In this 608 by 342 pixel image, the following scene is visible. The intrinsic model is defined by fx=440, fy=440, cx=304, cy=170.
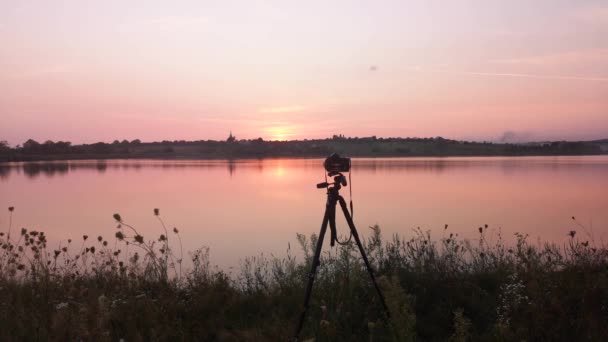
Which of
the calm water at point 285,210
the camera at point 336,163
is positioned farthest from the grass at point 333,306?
the calm water at point 285,210

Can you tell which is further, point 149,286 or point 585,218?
point 585,218

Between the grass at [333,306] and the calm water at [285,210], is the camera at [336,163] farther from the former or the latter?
the calm water at [285,210]

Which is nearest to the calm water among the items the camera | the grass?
the grass

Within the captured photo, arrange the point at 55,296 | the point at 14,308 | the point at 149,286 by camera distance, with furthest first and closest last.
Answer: the point at 149,286 < the point at 55,296 < the point at 14,308

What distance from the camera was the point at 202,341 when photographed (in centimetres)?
389

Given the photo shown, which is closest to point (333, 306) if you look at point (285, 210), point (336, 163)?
point (336, 163)

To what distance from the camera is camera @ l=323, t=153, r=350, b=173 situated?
393cm

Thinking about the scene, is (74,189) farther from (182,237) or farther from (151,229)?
(182,237)

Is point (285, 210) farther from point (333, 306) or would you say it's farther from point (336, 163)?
point (336, 163)

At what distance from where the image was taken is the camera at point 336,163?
12.9 ft

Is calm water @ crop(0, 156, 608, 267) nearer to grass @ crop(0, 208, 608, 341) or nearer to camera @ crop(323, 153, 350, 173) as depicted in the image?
grass @ crop(0, 208, 608, 341)

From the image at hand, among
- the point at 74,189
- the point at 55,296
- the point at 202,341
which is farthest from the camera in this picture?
the point at 74,189

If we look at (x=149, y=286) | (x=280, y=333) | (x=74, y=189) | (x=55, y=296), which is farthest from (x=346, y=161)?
(x=74, y=189)

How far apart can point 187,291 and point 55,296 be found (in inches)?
54.3
